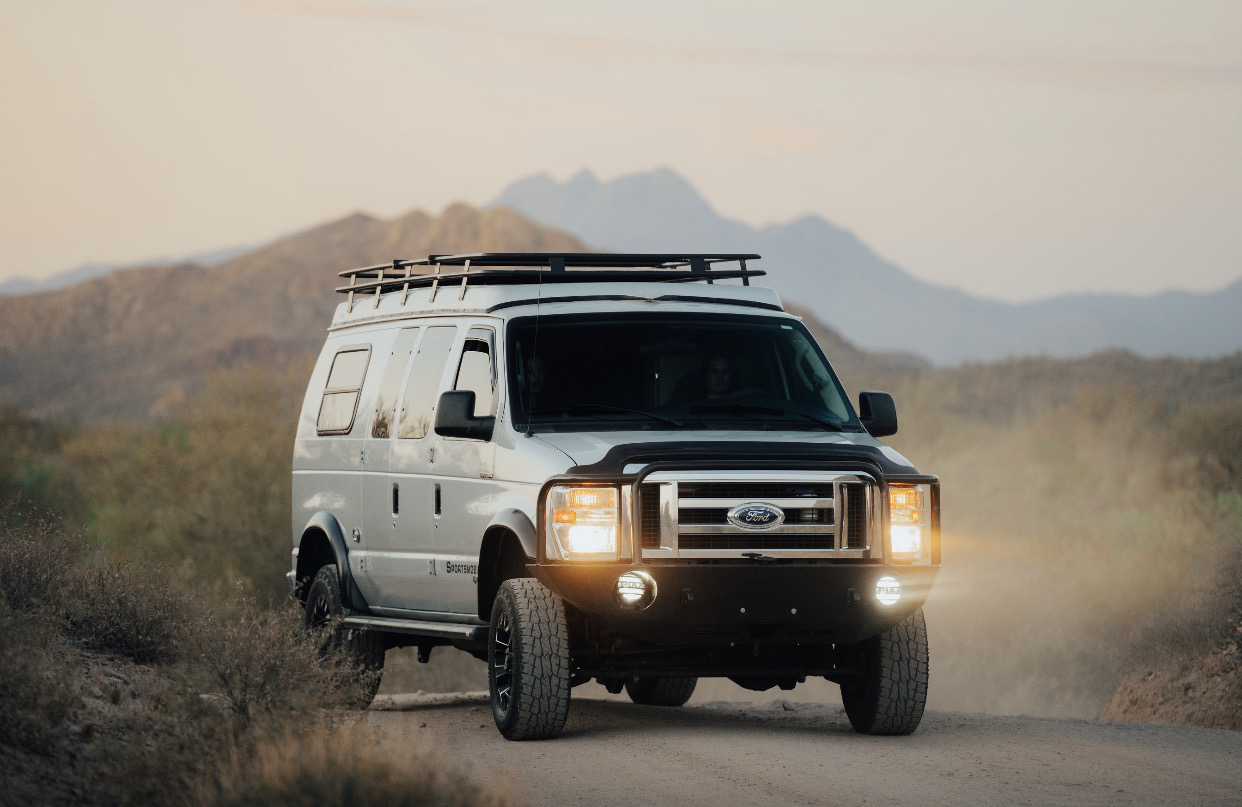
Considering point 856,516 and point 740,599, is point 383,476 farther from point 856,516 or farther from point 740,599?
point 856,516

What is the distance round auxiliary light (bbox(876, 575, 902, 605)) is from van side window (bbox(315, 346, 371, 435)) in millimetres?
4584

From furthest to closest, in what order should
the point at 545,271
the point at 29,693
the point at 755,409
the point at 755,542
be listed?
the point at 545,271, the point at 755,409, the point at 755,542, the point at 29,693

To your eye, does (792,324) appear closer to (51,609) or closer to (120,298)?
(51,609)

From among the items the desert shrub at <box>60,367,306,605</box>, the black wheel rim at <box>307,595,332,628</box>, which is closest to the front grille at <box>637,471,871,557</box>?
the black wheel rim at <box>307,595,332,628</box>

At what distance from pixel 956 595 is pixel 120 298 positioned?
297ft

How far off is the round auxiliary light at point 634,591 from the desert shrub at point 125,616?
316 cm

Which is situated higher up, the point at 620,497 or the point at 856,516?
the point at 620,497

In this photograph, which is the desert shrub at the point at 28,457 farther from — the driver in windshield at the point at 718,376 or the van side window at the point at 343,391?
the driver in windshield at the point at 718,376

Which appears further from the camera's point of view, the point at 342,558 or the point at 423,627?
the point at 342,558

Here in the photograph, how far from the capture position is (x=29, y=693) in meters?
8.36

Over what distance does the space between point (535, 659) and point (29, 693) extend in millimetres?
2659

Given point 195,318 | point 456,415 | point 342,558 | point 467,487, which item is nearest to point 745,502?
point 456,415

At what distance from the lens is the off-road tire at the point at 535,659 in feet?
30.9

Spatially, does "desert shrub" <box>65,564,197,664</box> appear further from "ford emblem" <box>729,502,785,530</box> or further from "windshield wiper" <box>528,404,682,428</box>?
"ford emblem" <box>729,502,785,530</box>
